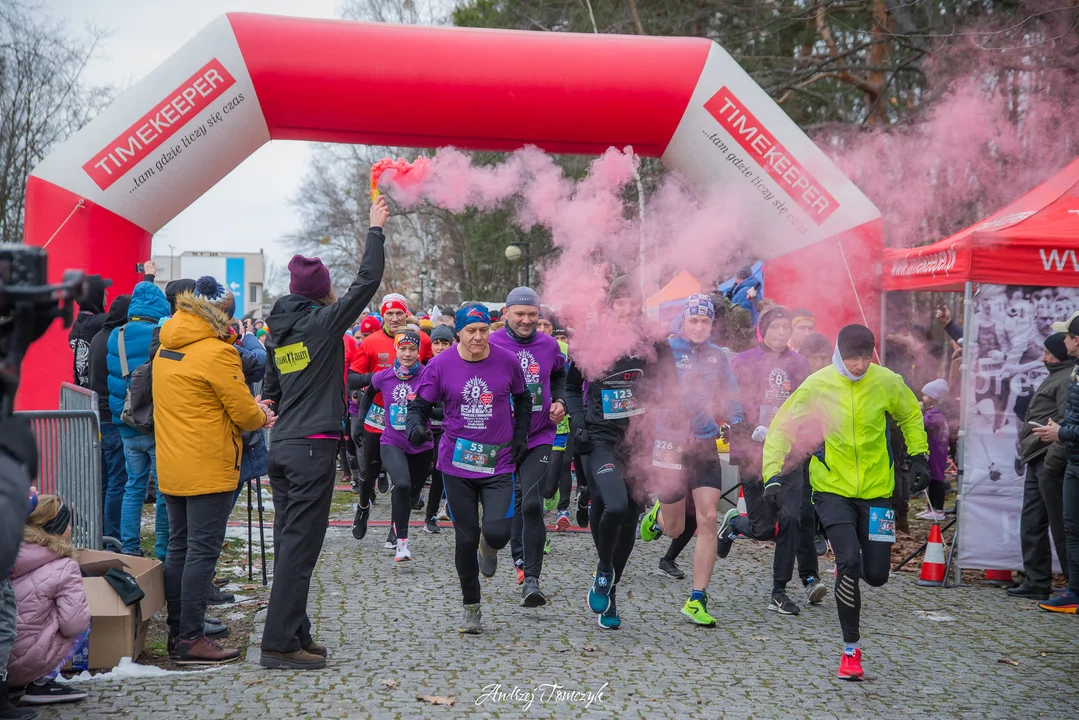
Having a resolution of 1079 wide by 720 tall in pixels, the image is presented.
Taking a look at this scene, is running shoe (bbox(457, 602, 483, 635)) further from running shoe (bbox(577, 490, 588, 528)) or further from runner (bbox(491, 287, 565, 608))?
running shoe (bbox(577, 490, 588, 528))

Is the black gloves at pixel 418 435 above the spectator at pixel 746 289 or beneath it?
beneath

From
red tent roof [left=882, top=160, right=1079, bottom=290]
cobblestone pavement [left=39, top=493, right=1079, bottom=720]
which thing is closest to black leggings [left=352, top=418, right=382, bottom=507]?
cobblestone pavement [left=39, top=493, right=1079, bottom=720]

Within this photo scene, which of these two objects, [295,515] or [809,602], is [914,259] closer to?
[809,602]

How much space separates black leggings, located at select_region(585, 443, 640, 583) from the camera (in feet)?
19.9

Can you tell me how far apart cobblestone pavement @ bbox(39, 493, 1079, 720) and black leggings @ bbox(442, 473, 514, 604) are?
15.2 inches

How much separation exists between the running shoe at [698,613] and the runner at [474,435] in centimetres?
128

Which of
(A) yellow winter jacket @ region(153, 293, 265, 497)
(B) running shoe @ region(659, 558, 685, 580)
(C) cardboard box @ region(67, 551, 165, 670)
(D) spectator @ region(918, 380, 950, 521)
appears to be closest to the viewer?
(C) cardboard box @ region(67, 551, 165, 670)

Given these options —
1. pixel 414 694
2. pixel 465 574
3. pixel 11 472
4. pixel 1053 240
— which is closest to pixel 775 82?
pixel 1053 240

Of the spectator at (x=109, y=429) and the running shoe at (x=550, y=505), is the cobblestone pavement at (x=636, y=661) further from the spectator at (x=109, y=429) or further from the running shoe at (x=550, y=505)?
the running shoe at (x=550, y=505)

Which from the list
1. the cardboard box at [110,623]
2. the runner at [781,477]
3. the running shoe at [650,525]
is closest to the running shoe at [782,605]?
the runner at [781,477]

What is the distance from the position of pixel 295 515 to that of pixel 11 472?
2.41 metres

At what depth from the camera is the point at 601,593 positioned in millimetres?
6129

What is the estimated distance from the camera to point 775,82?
16484 millimetres

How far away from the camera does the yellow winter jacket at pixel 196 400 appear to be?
210 inches
